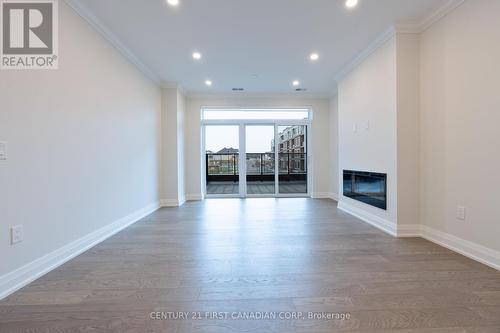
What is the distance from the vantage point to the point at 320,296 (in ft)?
5.48

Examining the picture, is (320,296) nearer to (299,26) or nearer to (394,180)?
(394,180)

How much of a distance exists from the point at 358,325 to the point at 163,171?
14.8 ft

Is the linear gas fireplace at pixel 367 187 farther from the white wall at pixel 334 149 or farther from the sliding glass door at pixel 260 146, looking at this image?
the sliding glass door at pixel 260 146

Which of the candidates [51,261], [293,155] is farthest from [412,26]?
[51,261]

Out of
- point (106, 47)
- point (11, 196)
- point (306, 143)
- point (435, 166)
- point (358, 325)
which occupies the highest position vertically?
point (106, 47)

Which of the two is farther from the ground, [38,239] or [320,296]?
[38,239]

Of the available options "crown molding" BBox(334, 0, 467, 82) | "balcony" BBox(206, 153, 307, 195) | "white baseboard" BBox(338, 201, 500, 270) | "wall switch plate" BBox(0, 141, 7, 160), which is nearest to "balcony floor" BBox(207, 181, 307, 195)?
"balcony" BBox(206, 153, 307, 195)

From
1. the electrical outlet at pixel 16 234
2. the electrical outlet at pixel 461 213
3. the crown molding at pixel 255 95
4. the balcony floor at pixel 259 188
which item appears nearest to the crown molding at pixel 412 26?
the electrical outlet at pixel 461 213

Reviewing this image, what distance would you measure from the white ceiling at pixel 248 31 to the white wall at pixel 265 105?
144 centimetres

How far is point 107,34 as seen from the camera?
2.99 m

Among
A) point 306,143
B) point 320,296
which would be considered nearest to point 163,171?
point 306,143

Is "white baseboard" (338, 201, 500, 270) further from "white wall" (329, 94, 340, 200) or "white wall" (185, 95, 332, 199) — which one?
"white wall" (185, 95, 332, 199)

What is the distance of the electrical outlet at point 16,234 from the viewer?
1.78 meters

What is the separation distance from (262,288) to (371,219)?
2.48m
